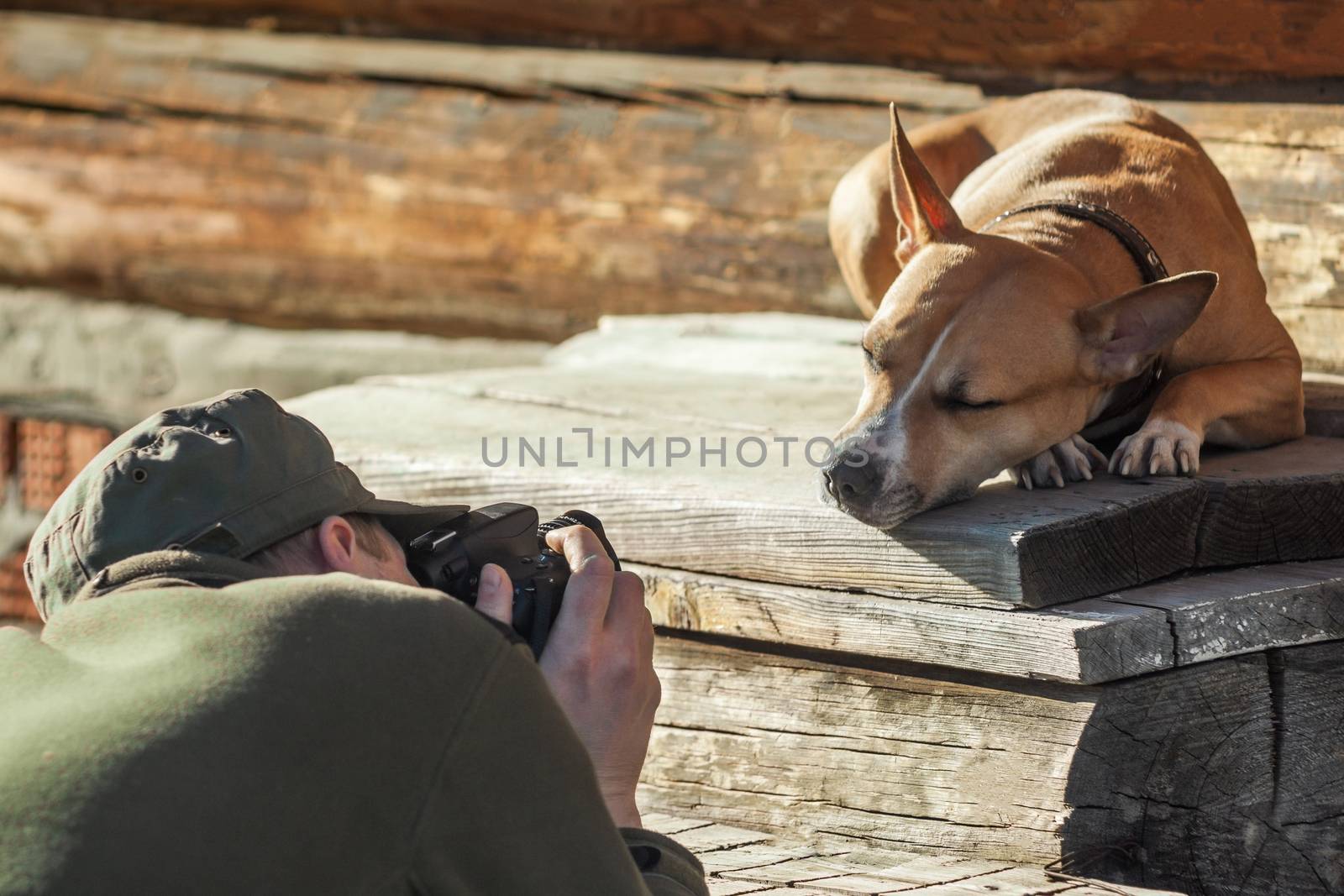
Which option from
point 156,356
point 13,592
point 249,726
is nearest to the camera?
point 249,726

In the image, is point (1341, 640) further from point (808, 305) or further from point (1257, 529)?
Result: point (808, 305)

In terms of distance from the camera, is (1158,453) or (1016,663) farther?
(1158,453)

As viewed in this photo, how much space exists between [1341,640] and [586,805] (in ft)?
4.47

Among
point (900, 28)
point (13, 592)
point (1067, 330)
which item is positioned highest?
A: point (900, 28)

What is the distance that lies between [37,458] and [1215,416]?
4.22 m

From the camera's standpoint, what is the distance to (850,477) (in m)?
2.07

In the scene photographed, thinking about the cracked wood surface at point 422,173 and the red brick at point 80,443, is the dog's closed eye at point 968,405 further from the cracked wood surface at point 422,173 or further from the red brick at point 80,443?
the red brick at point 80,443

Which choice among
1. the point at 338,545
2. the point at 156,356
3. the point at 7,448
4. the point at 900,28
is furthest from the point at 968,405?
the point at 7,448

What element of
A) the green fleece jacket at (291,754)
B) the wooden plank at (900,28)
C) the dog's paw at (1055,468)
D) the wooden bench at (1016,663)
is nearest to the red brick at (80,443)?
the wooden plank at (900,28)

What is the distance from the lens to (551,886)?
3.44 ft

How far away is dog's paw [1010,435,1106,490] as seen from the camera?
219 centimetres

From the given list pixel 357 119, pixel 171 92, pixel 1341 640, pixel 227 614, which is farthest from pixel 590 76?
pixel 227 614

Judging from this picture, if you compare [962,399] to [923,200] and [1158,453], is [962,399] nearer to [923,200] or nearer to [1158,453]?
[1158,453]

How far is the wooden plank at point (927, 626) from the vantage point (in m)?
1.84
